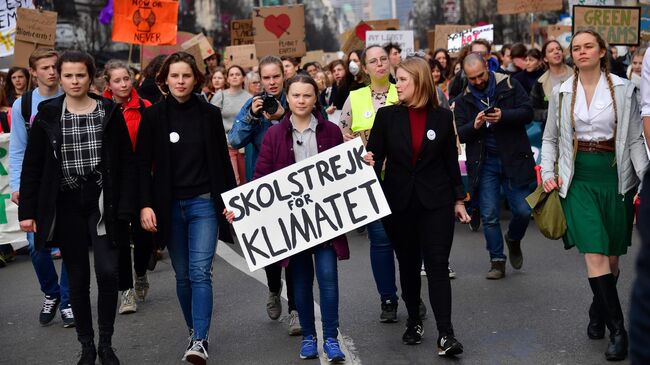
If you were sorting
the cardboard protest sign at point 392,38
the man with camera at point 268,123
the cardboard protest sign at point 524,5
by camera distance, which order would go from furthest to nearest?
1. the cardboard protest sign at point 524,5
2. the cardboard protest sign at point 392,38
3. the man with camera at point 268,123

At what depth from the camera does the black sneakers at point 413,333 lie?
6.54m

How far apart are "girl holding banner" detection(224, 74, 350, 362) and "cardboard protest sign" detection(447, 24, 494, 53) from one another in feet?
40.6

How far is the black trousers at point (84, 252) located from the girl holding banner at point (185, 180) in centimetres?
28

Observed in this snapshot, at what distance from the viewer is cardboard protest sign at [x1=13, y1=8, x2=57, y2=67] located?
14312mm

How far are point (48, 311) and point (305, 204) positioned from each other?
246 cm

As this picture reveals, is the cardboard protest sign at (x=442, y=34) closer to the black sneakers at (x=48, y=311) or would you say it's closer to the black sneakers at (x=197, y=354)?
the black sneakers at (x=48, y=311)

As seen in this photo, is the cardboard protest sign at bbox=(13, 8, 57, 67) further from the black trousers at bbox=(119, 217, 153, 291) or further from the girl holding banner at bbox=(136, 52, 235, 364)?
the girl holding banner at bbox=(136, 52, 235, 364)

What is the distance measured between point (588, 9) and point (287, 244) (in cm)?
974

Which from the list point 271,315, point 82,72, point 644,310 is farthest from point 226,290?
point 644,310

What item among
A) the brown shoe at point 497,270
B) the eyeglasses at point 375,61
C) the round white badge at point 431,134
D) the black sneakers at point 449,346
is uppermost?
the eyeglasses at point 375,61

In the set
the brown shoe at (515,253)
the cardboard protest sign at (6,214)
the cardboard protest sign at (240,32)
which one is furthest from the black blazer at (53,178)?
the cardboard protest sign at (240,32)

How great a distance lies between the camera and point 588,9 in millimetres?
14852

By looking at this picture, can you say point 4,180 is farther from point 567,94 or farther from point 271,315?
point 567,94

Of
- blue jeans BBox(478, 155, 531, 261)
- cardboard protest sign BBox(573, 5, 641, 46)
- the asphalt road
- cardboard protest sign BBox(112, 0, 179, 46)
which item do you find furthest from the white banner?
blue jeans BBox(478, 155, 531, 261)
